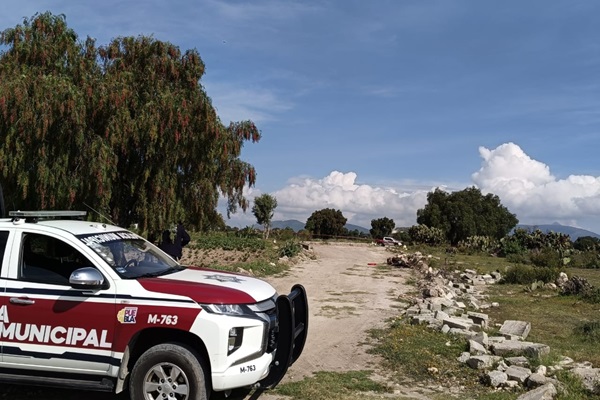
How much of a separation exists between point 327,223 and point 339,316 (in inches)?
2547

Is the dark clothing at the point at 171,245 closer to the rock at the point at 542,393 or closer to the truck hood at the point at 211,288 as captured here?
the truck hood at the point at 211,288

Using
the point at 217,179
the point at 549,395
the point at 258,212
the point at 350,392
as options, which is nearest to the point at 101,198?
the point at 217,179

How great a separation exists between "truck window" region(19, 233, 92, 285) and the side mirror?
0.29 m

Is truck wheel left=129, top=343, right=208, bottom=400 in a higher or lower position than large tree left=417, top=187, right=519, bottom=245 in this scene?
lower

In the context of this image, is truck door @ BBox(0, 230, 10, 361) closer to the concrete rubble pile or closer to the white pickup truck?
the white pickup truck

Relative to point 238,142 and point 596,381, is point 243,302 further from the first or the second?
point 238,142

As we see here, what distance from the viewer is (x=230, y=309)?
5160 mm

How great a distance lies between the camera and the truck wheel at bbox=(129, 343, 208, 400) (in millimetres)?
5012

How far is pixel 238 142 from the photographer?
1512cm

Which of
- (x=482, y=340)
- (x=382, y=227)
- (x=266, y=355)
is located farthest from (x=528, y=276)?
(x=382, y=227)

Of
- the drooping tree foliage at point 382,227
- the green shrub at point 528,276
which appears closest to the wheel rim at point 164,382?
the green shrub at point 528,276

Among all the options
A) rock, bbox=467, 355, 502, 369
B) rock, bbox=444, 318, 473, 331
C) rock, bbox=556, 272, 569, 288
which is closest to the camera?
rock, bbox=467, 355, 502, 369

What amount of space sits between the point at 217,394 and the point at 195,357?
140cm

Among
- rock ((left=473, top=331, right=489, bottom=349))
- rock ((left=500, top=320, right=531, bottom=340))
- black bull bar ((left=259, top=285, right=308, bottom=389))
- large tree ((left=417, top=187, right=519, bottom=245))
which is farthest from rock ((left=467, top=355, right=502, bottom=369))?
large tree ((left=417, top=187, right=519, bottom=245))
